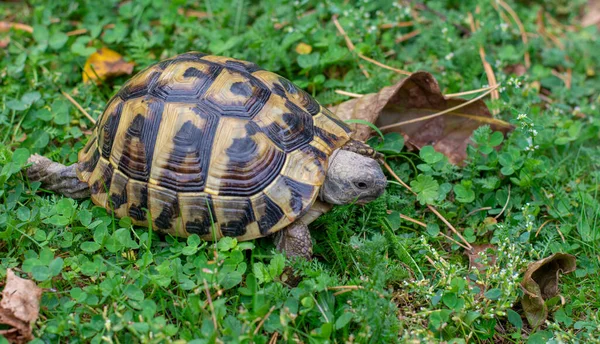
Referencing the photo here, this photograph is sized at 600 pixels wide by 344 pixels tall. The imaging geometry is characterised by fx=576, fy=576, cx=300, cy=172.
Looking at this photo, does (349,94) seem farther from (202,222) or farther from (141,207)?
(141,207)

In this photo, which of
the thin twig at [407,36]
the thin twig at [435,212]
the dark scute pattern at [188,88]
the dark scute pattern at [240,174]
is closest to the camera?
the dark scute pattern at [240,174]

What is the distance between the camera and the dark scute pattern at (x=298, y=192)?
331cm

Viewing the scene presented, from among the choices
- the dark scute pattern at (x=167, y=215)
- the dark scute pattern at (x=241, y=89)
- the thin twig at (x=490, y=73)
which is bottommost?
the thin twig at (x=490, y=73)

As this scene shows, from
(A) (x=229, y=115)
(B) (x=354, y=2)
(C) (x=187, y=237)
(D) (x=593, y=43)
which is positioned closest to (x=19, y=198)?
(C) (x=187, y=237)

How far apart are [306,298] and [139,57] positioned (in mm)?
2646

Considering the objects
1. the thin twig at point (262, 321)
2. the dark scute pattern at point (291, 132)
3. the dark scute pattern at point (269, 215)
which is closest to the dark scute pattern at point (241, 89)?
the dark scute pattern at point (291, 132)

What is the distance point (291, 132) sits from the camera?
3.45 m

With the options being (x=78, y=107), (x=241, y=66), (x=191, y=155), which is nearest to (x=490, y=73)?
(x=241, y=66)

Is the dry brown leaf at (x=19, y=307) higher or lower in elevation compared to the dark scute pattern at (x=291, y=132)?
lower

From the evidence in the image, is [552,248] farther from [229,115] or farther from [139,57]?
[139,57]

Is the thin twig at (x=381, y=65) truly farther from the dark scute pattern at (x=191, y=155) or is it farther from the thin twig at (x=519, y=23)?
the dark scute pattern at (x=191, y=155)

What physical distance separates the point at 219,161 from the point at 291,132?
0.47 metres

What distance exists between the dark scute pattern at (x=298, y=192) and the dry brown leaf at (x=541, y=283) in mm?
1359

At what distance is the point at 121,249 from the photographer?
337 centimetres
